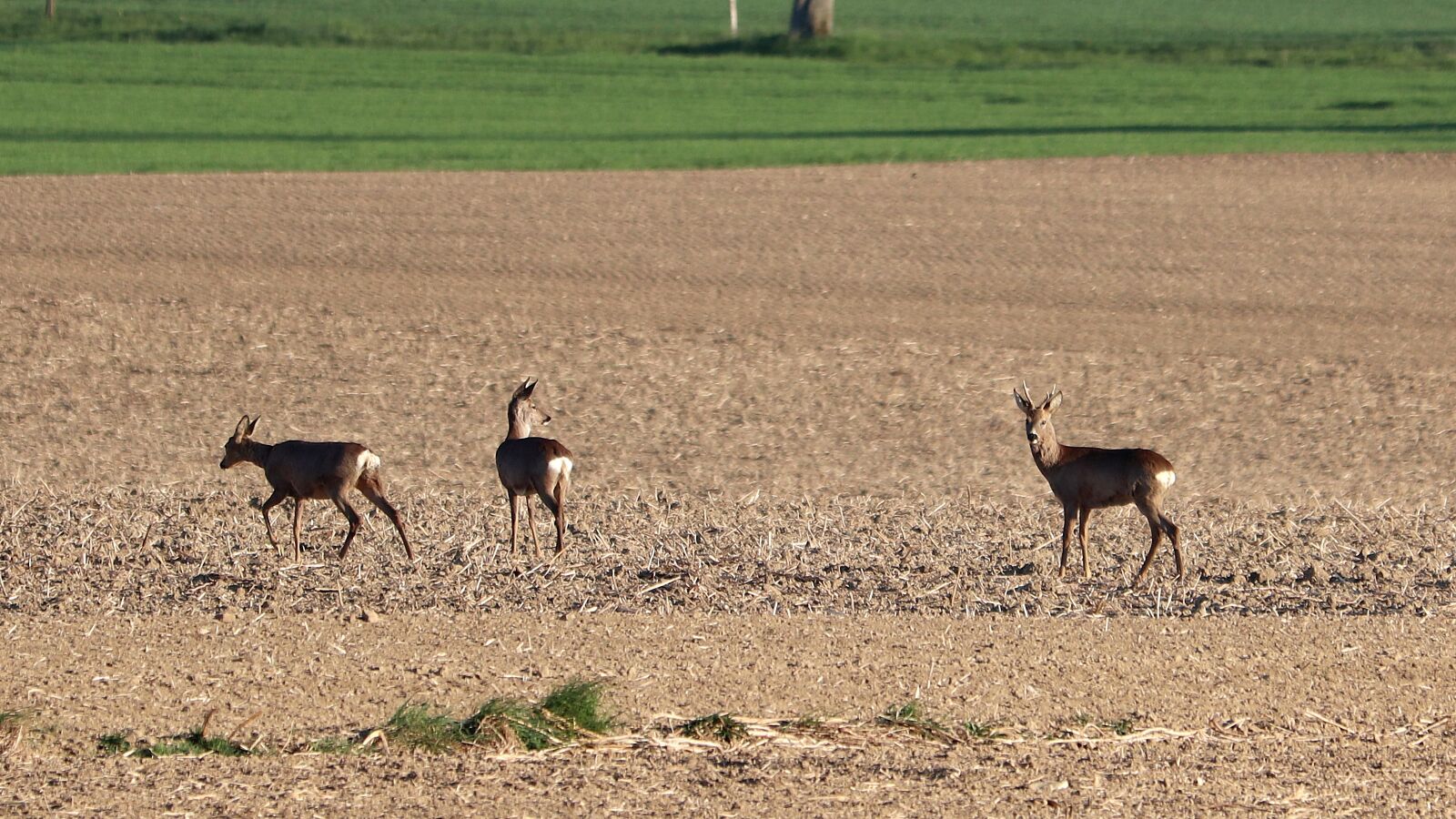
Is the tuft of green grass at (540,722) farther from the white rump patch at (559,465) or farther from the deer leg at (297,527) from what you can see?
the deer leg at (297,527)

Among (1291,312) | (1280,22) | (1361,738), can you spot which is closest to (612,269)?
(1291,312)

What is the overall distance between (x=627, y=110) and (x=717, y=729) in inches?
1095

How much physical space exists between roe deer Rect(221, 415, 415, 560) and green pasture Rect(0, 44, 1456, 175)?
16.0 metres

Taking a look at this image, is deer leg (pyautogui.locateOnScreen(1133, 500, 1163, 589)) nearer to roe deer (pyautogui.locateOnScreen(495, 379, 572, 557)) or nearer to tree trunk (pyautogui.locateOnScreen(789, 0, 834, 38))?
roe deer (pyautogui.locateOnScreen(495, 379, 572, 557))

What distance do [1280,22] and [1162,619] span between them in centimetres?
5718

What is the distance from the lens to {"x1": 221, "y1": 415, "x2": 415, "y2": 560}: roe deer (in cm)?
1020

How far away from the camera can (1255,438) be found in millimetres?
14664

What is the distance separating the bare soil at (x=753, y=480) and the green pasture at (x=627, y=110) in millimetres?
2476

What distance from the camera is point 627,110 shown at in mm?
34438

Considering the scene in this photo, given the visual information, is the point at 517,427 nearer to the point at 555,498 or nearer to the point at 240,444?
the point at 555,498

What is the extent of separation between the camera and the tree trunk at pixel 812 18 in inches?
1921

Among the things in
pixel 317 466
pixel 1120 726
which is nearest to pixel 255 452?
pixel 317 466

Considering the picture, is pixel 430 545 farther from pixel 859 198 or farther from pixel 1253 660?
pixel 859 198

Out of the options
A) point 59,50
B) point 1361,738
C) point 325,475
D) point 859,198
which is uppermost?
point 59,50
